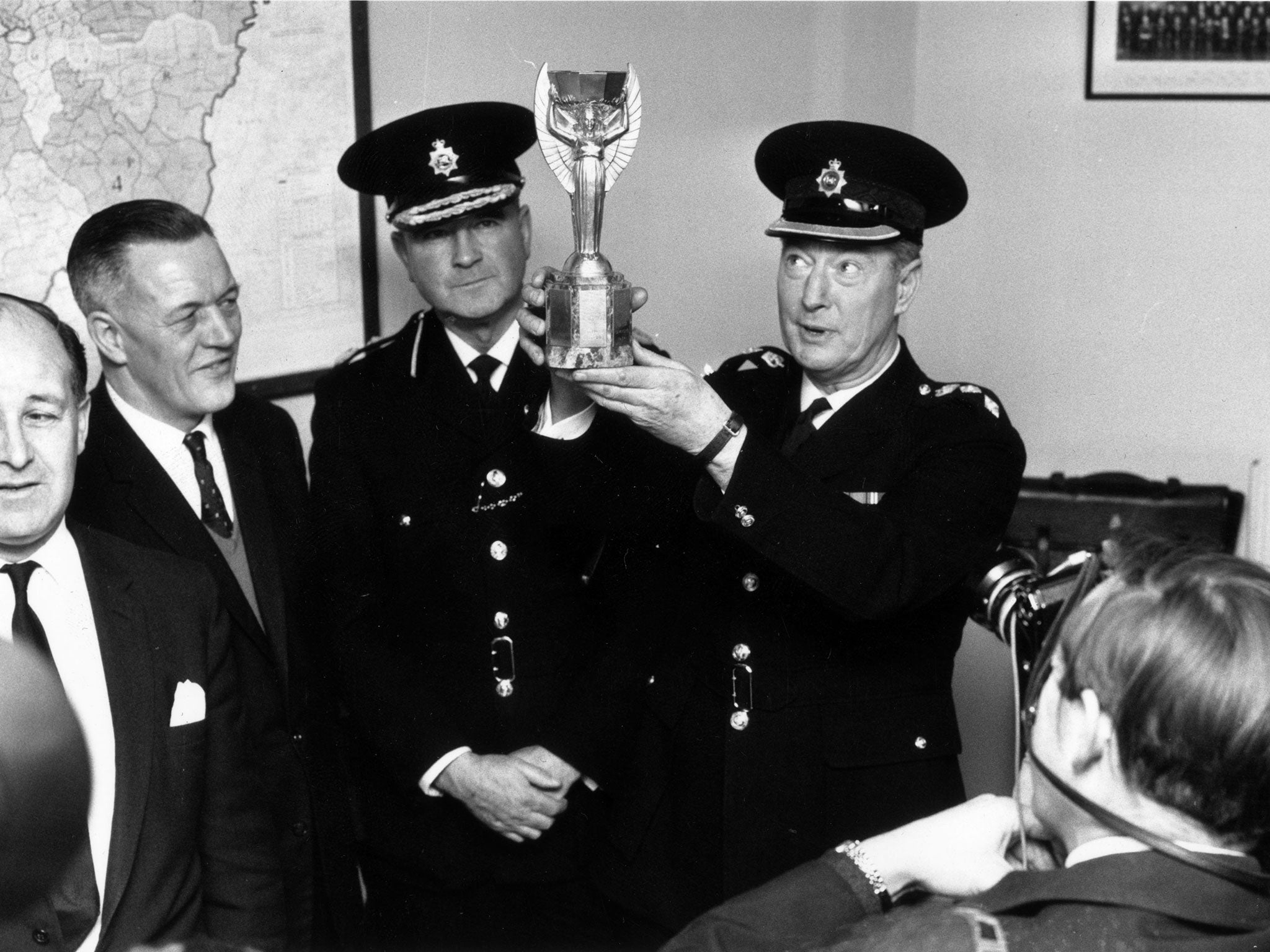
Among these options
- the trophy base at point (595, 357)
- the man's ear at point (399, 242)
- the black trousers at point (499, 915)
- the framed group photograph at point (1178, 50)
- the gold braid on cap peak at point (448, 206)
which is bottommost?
the black trousers at point (499, 915)

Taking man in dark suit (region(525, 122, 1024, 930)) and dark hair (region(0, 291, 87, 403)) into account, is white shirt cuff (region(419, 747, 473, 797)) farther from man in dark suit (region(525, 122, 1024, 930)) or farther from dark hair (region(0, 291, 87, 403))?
dark hair (region(0, 291, 87, 403))

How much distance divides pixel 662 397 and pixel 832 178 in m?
0.58

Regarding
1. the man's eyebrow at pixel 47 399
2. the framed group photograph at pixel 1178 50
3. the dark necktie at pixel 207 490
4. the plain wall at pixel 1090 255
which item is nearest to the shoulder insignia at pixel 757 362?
the dark necktie at pixel 207 490

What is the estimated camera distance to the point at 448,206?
2.45 metres

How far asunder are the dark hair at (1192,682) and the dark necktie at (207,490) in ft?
5.01

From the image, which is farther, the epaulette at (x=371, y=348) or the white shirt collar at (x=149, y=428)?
the epaulette at (x=371, y=348)

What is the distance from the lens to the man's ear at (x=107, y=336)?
2.28m

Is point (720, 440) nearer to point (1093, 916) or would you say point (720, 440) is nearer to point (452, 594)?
point (452, 594)

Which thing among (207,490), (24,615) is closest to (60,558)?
(24,615)

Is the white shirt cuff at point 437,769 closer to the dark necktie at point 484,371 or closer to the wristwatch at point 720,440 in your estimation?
the dark necktie at point 484,371

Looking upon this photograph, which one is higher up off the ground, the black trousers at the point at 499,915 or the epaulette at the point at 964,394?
the epaulette at the point at 964,394

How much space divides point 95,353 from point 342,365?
429 millimetres

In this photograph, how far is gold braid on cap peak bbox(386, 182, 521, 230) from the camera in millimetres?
2439

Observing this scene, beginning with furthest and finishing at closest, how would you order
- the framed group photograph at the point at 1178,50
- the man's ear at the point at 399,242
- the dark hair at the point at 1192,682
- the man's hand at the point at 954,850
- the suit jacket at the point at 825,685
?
the framed group photograph at the point at 1178,50, the man's ear at the point at 399,242, the suit jacket at the point at 825,685, the man's hand at the point at 954,850, the dark hair at the point at 1192,682
